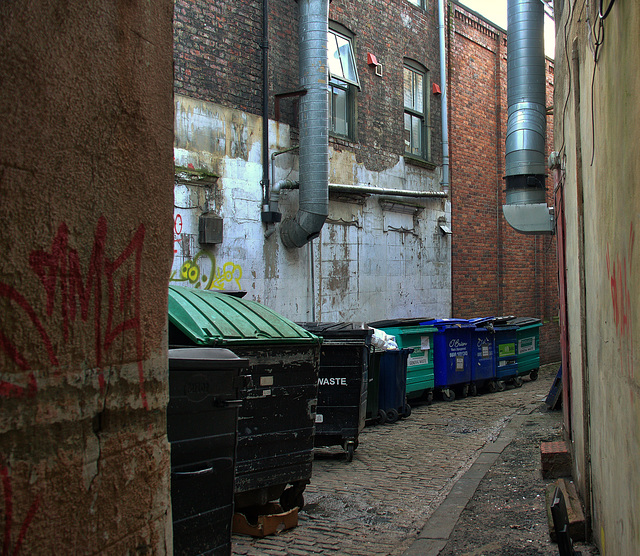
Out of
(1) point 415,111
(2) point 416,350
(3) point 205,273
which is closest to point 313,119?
(3) point 205,273

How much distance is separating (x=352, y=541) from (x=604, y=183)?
129 inches

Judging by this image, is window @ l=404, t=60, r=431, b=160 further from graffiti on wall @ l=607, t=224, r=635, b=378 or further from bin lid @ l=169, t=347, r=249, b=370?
graffiti on wall @ l=607, t=224, r=635, b=378

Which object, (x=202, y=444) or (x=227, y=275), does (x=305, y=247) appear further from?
(x=202, y=444)

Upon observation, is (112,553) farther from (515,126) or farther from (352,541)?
(515,126)

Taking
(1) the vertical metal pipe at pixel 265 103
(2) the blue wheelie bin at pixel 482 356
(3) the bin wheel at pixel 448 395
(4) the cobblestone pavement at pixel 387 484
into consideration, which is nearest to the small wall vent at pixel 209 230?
(1) the vertical metal pipe at pixel 265 103

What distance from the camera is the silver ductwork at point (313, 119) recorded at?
11.2 meters

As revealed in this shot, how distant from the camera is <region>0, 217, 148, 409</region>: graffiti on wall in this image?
215 centimetres

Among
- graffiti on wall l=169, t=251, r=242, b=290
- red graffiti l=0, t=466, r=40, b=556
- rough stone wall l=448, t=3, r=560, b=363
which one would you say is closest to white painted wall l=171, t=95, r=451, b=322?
graffiti on wall l=169, t=251, r=242, b=290

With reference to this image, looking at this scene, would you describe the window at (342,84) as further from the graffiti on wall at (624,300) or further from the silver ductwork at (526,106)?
the graffiti on wall at (624,300)

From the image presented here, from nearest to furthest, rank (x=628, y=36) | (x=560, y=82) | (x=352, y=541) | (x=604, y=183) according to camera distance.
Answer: (x=628, y=36), (x=604, y=183), (x=352, y=541), (x=560, y=82)

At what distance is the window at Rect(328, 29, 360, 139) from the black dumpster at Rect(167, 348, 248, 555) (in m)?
9.10

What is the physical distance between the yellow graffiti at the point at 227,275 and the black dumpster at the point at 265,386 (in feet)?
13.5

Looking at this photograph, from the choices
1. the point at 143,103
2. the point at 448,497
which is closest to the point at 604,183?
the point at 143,103

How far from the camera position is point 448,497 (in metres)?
6.66
